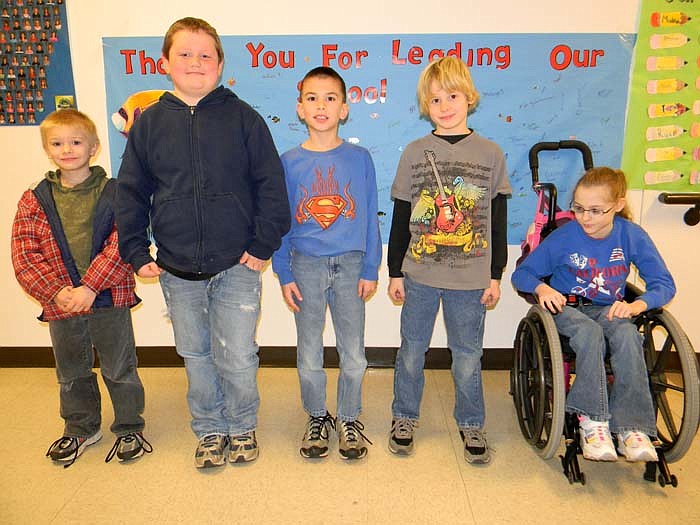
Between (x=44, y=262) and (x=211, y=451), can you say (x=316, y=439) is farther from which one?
(x=44, y=262)

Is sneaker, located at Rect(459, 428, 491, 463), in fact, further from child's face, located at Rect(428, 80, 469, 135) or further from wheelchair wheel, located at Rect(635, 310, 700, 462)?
child's face, located at Rect(428, 80, 469, 135)

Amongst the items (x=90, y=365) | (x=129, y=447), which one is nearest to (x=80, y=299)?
(x=90, y=365)

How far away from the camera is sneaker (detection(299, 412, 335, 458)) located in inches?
77.2

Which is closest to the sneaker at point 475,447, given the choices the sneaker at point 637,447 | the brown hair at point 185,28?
the sneaker at point 637,447

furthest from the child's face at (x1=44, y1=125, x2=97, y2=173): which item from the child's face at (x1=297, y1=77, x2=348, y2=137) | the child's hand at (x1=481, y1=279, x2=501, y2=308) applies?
the child's hand at (x1=481, y1=279, x2=501, y2=308)

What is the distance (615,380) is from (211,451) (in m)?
1.45

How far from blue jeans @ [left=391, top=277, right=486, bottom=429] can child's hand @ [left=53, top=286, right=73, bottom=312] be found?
3.97 ft

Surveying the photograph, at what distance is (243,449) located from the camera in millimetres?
1945

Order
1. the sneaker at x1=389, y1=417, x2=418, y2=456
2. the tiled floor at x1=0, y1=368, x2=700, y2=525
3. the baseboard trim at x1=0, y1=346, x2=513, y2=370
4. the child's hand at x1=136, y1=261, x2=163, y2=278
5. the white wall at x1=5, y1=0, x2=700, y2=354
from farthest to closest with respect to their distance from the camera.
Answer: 1. the baseboard trim at x1=0, y1=346, x2=513, y2=370
2. the white wall at x1=5, y1=0, x2=700, y2=354
3. the sneaker at x1=389, y1=417, x2=418, y2=456
4. the child's hand at x1=136, y1=261, x2=163, y2=278
5. the tiled floor at x1=0, y1=368, x2=700, y2=525

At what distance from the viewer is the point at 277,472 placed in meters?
1.89

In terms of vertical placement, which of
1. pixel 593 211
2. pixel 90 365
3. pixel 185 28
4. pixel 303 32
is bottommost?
pixel 90 365

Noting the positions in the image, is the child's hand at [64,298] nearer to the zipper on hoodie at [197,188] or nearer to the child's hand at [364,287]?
the zipper on hoodie at [197,188]

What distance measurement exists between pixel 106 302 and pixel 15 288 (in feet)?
4.03

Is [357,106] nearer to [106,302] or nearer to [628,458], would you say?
[106,302]
